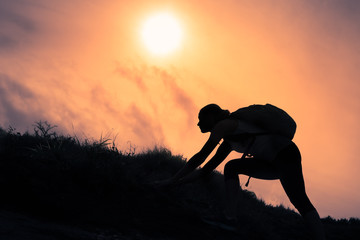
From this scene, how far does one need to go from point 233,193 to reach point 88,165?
1919 millimetres

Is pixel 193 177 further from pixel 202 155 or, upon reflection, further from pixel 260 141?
pixel 260 141

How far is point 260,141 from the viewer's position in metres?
3.33

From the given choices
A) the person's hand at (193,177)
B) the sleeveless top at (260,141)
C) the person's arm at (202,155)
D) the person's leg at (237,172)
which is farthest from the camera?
the person's hand at (193,177)

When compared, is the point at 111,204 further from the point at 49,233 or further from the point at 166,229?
the point at 49,233

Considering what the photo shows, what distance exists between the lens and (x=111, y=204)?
13.0 ft

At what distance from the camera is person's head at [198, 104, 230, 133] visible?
11.8 ft

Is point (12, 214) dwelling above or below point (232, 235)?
below

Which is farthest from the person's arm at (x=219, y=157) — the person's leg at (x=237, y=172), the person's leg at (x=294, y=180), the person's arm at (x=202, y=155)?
the person's leg at (x=294, y=180)

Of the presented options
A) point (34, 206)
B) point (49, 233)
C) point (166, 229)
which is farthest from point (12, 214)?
point (166, 229)

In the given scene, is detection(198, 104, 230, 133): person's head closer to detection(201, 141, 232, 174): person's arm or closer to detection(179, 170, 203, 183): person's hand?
detection(201, 141, 232, 174): person's arm

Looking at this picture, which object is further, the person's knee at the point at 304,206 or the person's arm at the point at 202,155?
the person's arm at the point at 202,155

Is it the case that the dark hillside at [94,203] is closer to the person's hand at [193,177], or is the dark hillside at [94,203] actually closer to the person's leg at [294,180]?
the person's hand at [193,177]

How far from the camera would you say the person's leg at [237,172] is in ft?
12.0

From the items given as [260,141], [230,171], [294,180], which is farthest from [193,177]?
[294,180]
